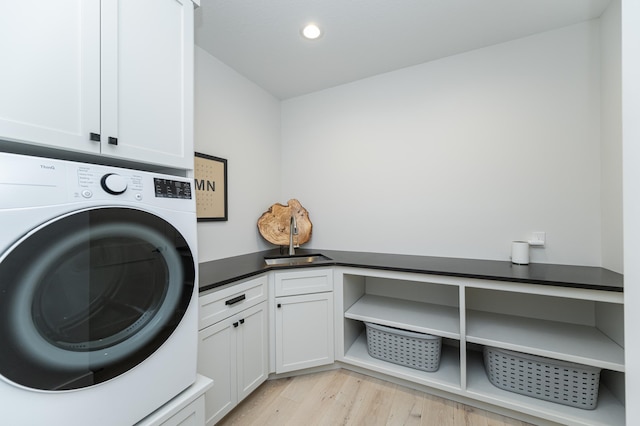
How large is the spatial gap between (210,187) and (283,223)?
0.81m

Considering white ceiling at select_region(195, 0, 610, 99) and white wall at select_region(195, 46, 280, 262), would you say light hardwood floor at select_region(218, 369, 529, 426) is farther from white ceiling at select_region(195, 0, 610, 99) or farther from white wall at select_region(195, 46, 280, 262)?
white ceiling at select_region(195, 0, 610, 99)

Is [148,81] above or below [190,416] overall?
above

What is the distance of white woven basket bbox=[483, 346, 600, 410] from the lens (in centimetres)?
144

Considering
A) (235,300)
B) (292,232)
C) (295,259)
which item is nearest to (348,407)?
(235,300)

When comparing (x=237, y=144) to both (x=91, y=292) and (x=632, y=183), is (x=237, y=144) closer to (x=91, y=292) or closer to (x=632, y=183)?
(x=91, y=292)

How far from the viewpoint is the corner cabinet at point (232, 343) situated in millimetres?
1392

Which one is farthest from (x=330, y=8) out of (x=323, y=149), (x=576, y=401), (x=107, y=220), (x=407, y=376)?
(x=576, y=401)

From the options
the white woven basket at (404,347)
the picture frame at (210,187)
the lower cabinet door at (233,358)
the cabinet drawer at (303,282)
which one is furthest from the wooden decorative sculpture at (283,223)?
the white woven basket at (404,347)

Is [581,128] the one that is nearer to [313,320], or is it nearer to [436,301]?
[436,301]

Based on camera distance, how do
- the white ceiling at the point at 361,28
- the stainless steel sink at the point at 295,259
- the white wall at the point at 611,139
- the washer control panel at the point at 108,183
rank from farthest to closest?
the stainless steel sink at the point at 295,259, the white ceiling at the point at 361,28, the white wall at the point at 611,139, the washer control panel at the point at 108,183

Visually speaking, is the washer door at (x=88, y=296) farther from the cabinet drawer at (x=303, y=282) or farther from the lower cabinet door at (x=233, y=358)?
the cabinet drawer at (x=303, y=282)

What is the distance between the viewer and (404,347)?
188cm

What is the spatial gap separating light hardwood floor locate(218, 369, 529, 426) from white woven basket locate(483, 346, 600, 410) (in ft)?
0.68

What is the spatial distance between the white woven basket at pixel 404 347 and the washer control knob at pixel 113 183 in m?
1.84
